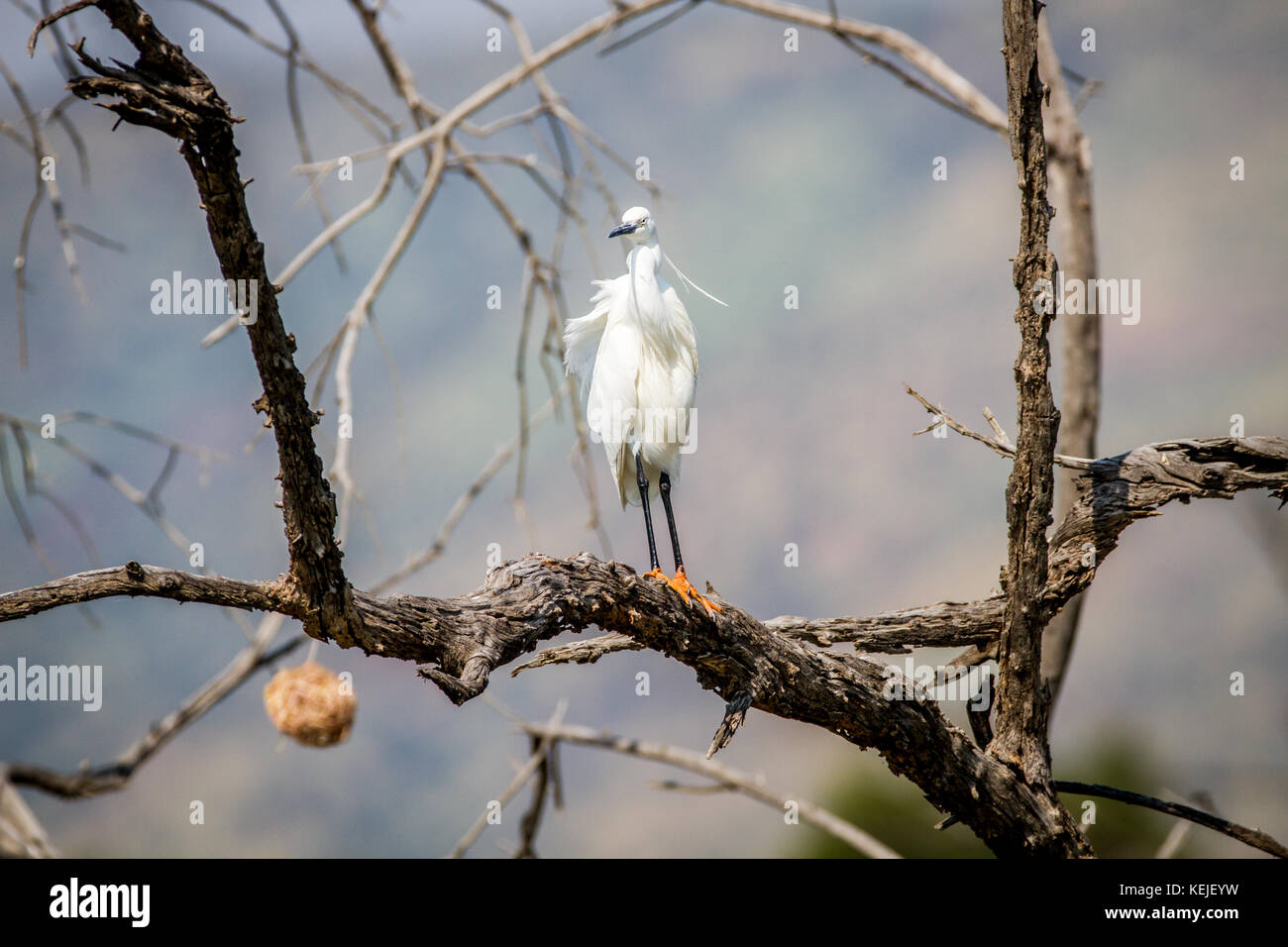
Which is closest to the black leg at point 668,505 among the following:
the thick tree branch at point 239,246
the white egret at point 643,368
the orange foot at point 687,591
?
the white egret at point 643,368

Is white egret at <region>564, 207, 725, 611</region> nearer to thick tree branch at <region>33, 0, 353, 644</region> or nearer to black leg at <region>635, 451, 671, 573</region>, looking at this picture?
black leg at <region>635, 451, 671, 573</region>

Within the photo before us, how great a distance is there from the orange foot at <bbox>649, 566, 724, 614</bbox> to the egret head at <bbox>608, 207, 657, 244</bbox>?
3.39 feet

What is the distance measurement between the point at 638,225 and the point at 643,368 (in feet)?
1.38

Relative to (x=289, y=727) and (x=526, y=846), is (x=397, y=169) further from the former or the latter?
(x=526, y=846)

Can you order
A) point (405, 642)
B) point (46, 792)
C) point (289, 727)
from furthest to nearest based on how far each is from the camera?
point (289, 727) < point (405, 642) < point (46, 792)

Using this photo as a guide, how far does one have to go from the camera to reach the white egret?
280cm

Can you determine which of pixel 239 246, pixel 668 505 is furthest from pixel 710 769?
pixel 239 246

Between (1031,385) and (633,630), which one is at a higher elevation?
(1031,385)

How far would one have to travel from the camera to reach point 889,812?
4.95 m

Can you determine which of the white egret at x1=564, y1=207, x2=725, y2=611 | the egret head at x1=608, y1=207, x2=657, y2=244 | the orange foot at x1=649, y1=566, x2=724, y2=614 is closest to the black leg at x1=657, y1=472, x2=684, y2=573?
the white egret at x1=564, y1=207, x2=725, y2=611

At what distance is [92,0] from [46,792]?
33.3 inches

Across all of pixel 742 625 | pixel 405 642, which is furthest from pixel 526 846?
pixel 405 642

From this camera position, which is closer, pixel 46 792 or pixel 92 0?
pixel 46 792
